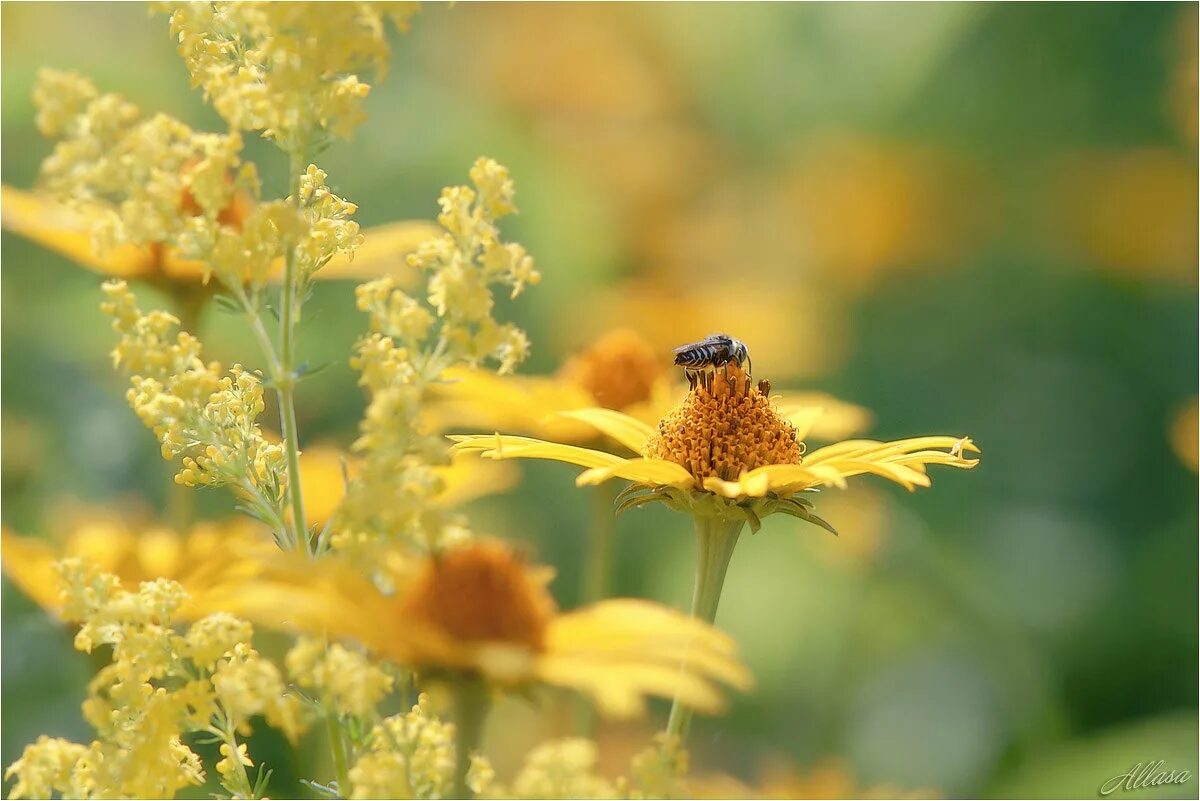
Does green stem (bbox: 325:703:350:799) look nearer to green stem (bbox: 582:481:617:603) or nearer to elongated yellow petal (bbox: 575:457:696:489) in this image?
elongated yellow petal (bbox: 575:457:696:489)

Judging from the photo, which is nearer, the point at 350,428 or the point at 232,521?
the point at 232,521

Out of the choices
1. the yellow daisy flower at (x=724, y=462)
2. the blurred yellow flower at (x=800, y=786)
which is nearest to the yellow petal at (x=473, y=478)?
the yellow daisy flower at (x=724, y=462)

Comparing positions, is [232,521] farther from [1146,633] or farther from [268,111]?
[1146,633]

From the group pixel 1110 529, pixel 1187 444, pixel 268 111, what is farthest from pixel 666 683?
pixel 1110 529

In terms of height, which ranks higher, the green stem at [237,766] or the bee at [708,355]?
the bee at [708,355]

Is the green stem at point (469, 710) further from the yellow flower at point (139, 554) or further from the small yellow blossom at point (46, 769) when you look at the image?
the yellow flower at point (139, 554)
